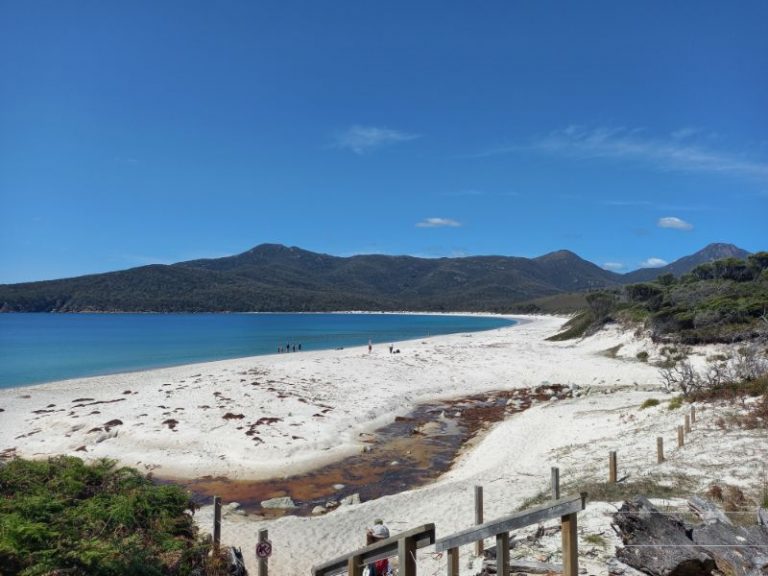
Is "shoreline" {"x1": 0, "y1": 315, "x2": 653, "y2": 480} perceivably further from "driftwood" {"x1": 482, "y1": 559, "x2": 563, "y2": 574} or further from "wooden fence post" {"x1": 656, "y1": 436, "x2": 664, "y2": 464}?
"driftwood" {"x1": 482, "y1": 559, "x2": 563, "y2": 574}

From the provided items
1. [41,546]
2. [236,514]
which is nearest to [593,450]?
[236,514]

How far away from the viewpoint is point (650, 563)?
6328 millimetres

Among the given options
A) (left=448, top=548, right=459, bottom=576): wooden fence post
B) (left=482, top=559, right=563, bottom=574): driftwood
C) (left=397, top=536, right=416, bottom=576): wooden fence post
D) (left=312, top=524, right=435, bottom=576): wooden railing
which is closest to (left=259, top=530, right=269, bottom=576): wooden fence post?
(left=312, top=524, right=435, bottom=576): wooden railing

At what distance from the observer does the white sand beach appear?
1184 cm

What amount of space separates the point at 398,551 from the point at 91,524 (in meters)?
5.29

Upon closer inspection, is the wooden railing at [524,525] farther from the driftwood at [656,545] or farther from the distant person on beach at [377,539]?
the distant person on beach at [377,539]

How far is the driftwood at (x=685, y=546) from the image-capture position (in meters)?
6.06

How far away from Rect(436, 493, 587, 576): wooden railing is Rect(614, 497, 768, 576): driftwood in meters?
2.79

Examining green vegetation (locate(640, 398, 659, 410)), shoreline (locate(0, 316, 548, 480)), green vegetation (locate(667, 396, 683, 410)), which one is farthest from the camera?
green vegetation (locate(640, 398, 659, 410))

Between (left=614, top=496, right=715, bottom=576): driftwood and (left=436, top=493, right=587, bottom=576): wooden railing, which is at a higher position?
(left=436, top=493, right=587, bottom=576): wooden railing

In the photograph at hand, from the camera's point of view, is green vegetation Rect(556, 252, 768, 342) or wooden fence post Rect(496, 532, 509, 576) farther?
green vegetation Rect(556, 252, 768, 342)

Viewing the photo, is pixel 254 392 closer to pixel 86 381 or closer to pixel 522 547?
pixel 86 381

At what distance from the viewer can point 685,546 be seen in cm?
638

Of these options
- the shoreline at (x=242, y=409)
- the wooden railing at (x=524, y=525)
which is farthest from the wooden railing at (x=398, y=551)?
the shoreline at (x=242, y=409)
